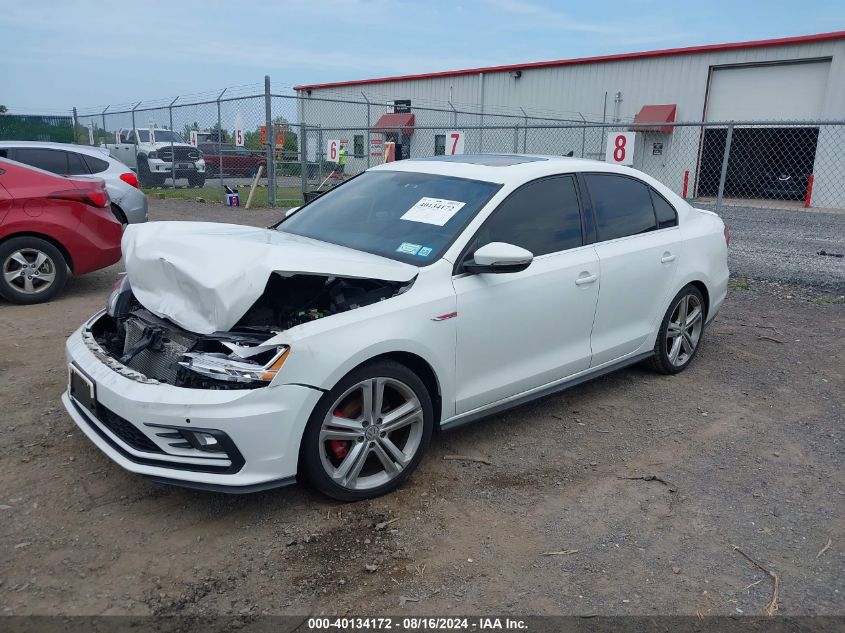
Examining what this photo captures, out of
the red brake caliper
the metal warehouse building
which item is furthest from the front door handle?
the metal warehouse building

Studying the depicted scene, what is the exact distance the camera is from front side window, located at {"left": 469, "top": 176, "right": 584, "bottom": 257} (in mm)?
3949

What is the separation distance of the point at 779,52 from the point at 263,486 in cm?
2264

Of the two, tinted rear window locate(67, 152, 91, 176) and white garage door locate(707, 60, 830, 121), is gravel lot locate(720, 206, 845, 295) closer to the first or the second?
white garage door locate(707, 60, 830, 121)

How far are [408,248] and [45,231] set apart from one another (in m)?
4.78

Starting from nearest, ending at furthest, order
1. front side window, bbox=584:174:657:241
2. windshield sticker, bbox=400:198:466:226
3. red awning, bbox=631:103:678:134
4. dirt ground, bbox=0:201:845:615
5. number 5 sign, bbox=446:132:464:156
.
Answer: dirt ground, bbox=0:201:845:615
windshield sticker, bbox=400:198:466:226
front side window, bbox=584:174:657:241
number 5 sign, bbox=446:132:464:156
red awning, bbox=631:103:678:134

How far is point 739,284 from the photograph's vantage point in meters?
8.59

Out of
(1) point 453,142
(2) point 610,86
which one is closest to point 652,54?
(2) point 610,86

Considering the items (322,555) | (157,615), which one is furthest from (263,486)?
(157,615)

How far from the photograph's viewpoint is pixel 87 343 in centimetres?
366

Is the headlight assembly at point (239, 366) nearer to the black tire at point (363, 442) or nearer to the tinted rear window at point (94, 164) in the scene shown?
the black tire at point (363, 442)

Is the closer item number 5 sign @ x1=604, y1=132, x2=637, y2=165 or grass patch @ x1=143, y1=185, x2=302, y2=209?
number 5 sign @ x1=604, y1=132, x2=637, y2=165

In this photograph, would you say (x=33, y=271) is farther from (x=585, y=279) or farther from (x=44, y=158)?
(x=585, y=279)

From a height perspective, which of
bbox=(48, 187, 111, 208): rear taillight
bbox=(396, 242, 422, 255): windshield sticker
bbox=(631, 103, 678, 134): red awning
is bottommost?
bbox=(48, 187, 111, 208): rear taillight

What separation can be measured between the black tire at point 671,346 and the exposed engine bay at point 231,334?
8.01 ft
